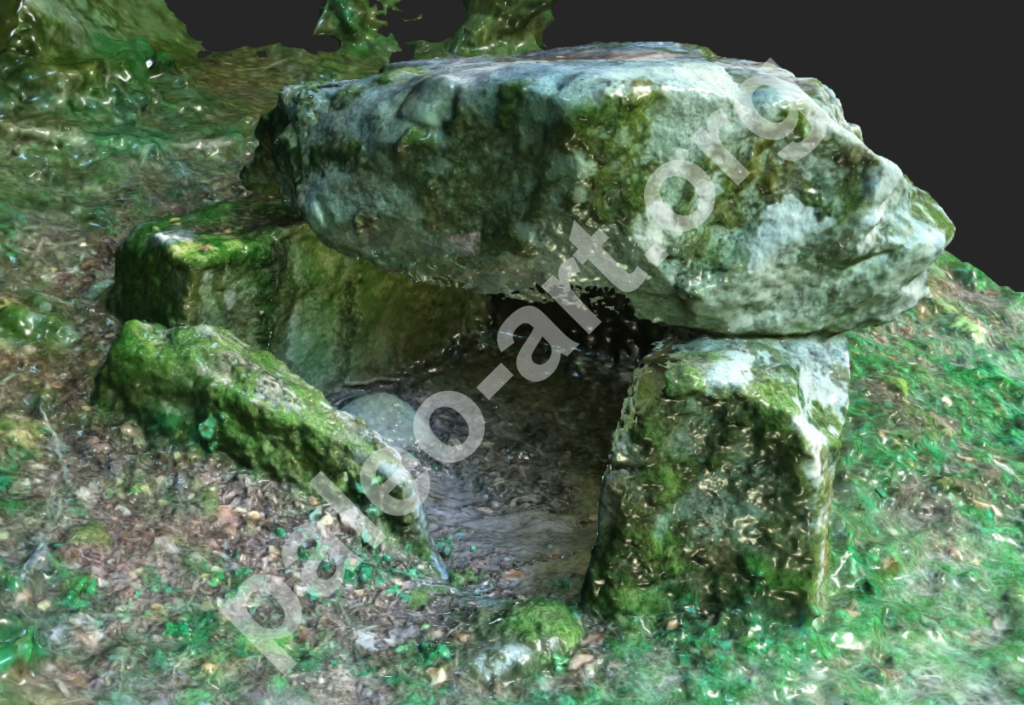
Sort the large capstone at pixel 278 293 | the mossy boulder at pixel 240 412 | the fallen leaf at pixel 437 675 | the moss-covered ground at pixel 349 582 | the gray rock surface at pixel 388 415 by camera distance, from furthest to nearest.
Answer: the gray rock surface at pixel 388 415 → the large capstone at pixel 278 293 → the mossy boulder at pixel 240 412 → the fallen leaf at pixel 437 675 → the moss-covered ground at pixel 349 582

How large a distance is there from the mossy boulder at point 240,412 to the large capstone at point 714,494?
102 centimetres

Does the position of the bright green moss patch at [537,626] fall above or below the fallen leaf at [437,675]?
above

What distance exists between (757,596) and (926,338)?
140 inches

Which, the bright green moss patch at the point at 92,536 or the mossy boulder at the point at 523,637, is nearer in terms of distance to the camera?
the mossy boulder at the point at 523,637

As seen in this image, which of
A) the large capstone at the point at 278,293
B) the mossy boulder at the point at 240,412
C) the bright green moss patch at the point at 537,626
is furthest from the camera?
the large capstone at the point at 278,293

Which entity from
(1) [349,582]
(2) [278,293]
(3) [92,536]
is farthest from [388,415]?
(3) [92,536]

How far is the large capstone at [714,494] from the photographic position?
4207 millimetres

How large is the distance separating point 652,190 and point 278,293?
2343mm

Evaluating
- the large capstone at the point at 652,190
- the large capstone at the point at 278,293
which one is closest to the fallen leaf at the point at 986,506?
the large capstone at the point at 652,190

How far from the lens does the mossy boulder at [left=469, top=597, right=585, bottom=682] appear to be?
159 inches

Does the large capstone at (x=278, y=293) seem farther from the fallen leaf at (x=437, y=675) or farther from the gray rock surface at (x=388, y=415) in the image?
the fallen leaf at (x=437, y=675)

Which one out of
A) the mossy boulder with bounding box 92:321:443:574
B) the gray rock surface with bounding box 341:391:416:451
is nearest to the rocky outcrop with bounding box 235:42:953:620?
the mossy boulder with bounding box 92:321:443:574

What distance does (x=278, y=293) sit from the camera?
5.59 m

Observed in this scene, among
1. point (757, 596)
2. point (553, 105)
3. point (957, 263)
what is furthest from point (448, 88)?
point (957, 263)
